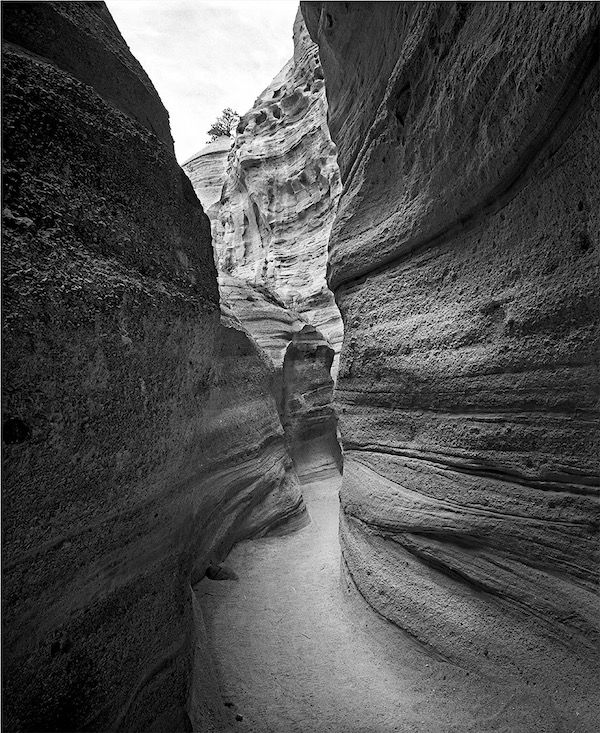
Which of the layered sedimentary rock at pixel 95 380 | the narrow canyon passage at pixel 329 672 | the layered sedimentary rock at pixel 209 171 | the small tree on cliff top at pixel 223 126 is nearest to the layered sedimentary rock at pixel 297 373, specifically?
the narrow canyon passage at pixel 329 672

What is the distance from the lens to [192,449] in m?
2.24

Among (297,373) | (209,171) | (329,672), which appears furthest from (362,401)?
(209,171)

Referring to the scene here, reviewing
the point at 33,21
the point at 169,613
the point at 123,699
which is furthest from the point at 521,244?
the point at 123,699

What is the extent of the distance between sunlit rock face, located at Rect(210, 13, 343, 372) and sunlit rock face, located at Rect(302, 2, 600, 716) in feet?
25.0

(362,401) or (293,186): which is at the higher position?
(293,186)

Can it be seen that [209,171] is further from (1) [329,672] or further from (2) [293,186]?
(1) [329,672]

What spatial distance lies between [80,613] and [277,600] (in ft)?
6.69

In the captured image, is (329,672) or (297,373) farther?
(297,373)

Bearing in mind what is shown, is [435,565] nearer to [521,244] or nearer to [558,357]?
[558,357]

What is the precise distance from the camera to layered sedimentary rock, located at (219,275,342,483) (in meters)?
6.48

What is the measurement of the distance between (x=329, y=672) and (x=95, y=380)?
2240mm

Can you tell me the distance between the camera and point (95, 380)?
1500 mm

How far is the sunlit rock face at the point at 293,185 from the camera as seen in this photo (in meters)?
11.3

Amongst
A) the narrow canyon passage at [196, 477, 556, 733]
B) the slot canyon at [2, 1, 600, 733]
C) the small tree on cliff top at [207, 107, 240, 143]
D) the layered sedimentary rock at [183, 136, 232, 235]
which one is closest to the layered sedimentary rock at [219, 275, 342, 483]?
the slot canyon at [2, 1, 600, 733]
